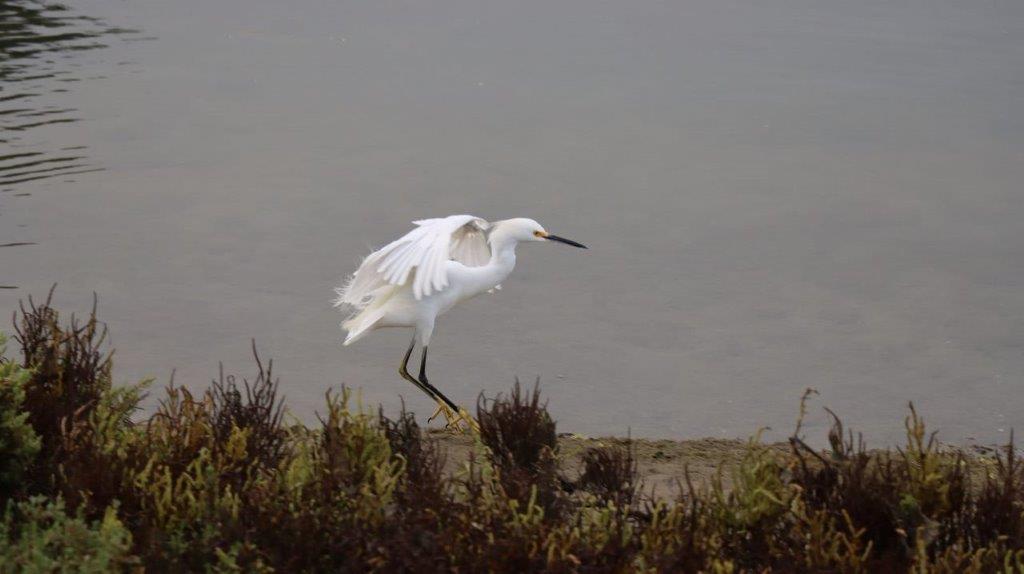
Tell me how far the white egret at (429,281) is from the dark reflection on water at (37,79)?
4308 millimetres

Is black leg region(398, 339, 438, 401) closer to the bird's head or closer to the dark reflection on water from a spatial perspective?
the bird's head

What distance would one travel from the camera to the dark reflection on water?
9.91 meters

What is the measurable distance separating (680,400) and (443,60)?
24.0 feet

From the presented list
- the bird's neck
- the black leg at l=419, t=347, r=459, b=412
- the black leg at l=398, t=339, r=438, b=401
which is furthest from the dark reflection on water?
the bird's neck

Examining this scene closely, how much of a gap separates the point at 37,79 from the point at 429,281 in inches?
305

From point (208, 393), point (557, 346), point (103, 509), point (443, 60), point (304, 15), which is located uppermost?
point (304, 15)

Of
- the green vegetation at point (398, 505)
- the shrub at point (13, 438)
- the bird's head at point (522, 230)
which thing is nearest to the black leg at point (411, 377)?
the bird's head at point (522, 230)

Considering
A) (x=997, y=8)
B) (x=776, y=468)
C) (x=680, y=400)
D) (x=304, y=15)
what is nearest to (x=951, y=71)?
(x=997, y=8)

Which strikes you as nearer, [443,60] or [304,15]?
[443,60]

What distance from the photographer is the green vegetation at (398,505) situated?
393 centimetres

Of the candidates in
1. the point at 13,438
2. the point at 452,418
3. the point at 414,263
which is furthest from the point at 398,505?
the point at 452,418

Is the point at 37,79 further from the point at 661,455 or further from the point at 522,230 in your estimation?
the point at 661,455

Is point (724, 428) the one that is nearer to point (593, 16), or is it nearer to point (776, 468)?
point (776, 468)

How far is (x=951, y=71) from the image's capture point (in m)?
13.1
